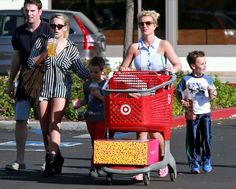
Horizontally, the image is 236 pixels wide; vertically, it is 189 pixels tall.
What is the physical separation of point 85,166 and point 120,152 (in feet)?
6.19

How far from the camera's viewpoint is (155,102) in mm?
9727

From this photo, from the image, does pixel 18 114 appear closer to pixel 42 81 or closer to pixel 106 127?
pixel 42 81

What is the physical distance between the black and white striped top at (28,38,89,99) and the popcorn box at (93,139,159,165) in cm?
93

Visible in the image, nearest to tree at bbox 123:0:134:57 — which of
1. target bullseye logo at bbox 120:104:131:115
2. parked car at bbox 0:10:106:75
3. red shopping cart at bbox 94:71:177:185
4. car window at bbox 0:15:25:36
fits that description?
parked car at bbox 0:10:106:75

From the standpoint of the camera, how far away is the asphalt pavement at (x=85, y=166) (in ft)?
33.0

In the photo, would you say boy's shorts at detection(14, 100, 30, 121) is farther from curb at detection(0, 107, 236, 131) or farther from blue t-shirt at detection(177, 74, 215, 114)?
curb at detection(0, 107, 236, 131)

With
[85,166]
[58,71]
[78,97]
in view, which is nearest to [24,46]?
[58,71]

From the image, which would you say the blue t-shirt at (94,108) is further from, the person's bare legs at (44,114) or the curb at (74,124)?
the curb at (74,124)

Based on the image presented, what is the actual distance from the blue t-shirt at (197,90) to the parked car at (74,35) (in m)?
10.0

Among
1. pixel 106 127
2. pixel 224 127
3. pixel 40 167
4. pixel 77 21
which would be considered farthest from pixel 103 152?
pixel 77 21

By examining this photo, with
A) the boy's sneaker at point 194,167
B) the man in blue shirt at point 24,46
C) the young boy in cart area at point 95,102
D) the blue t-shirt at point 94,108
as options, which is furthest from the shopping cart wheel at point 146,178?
the man in blue shirt at point 24,46

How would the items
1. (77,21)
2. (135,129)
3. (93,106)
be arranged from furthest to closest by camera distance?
(77,21), (93,106), (135,129)

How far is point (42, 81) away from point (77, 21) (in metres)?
10.9

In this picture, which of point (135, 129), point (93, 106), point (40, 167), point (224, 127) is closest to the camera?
point (135, 129)
